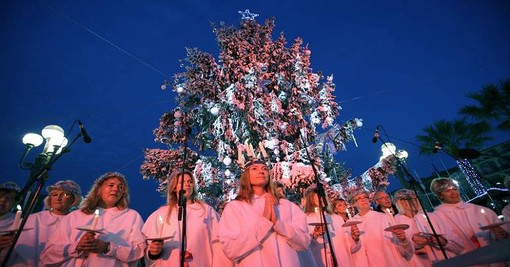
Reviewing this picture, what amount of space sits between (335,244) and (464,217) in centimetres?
222

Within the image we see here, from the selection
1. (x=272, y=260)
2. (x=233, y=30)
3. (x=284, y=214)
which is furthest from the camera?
(x=233, y=30)

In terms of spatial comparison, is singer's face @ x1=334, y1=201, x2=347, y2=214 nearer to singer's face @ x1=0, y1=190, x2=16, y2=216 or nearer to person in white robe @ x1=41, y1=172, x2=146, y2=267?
person in white robe @ x1=41, y1=172, x2=146, y2=267

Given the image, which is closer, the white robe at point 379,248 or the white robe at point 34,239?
the white robe at point 34,239

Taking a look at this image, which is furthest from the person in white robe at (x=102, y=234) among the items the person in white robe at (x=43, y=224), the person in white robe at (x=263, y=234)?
the person in white robe at (x=263, y=234)

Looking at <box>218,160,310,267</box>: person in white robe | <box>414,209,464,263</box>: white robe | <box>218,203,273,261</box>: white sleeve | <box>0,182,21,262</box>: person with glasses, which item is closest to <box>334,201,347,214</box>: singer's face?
<box>414,209,464,263</box>: white robe

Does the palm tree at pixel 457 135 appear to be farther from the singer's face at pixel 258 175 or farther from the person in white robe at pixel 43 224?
the person in white robe at pixel 43 224

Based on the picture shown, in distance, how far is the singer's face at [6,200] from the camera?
324 centimetres

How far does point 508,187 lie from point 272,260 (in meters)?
4.47

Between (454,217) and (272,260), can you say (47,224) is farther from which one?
(454,217)

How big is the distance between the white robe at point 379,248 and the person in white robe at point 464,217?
2.99ft

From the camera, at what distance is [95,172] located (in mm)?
64688

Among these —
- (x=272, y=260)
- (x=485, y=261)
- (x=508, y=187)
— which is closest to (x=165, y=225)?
(x=272, y=260)

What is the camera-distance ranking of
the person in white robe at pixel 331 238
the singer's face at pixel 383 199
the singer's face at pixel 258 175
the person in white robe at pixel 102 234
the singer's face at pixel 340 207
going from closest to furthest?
the person in white robe at pixel 102 234, the singer's face at pixel 258 175, the person in white robe at pixel 331 238, the singer's face at pixel 383 199, the singer's face at pixel 340 207

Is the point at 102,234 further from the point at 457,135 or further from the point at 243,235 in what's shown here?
the point at 457,135
